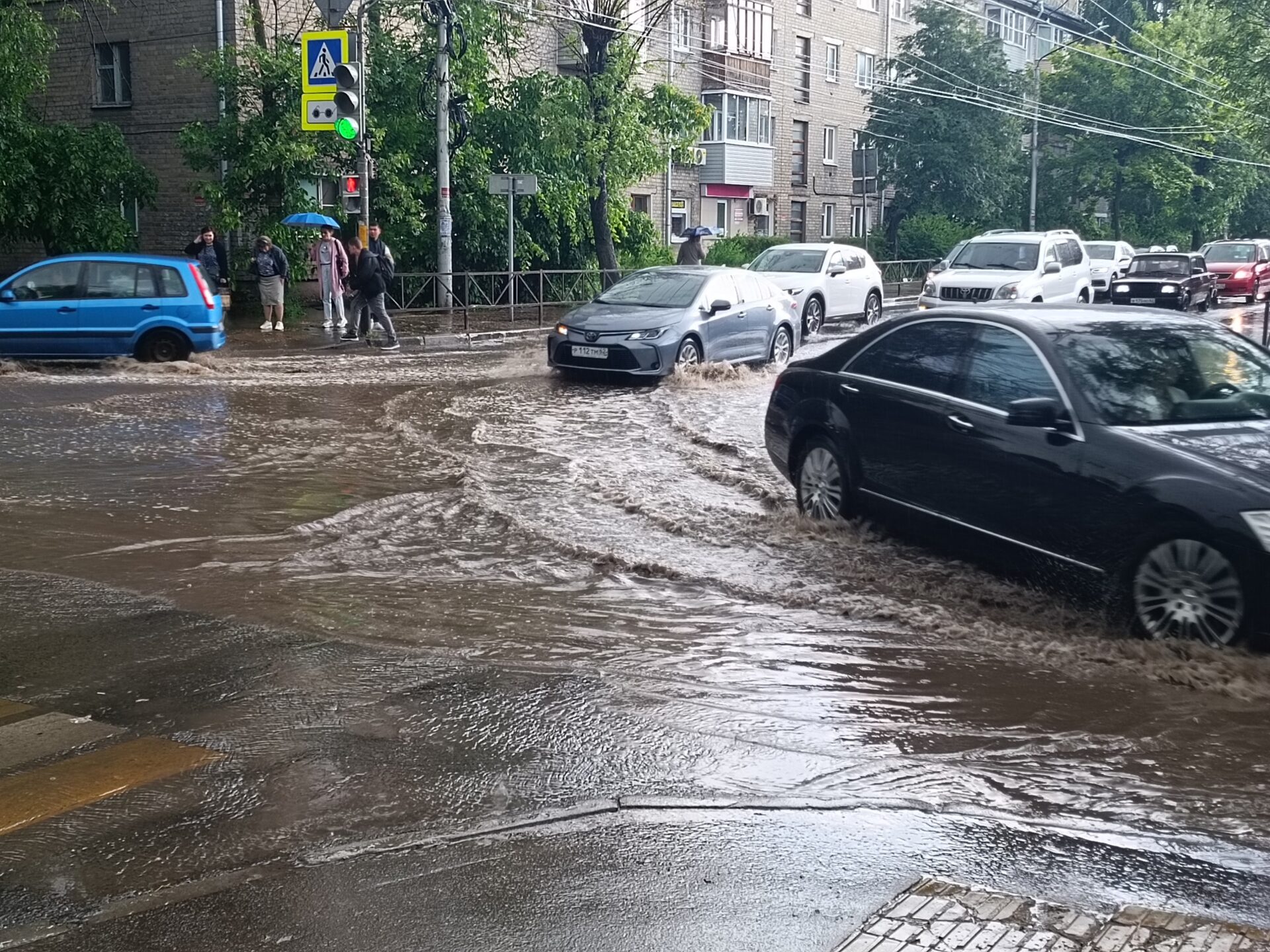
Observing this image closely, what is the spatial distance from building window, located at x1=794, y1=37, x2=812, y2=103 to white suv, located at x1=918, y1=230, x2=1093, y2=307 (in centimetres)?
2623

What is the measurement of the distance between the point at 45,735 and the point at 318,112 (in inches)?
660

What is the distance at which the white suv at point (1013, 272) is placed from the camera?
24750 mm

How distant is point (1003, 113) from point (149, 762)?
165 feet

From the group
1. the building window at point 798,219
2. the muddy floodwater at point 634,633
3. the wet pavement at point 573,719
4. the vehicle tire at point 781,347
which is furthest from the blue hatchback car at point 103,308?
the building window at point 798,219

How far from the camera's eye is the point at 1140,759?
17.3 ft

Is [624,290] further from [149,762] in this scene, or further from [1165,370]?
[149,762]

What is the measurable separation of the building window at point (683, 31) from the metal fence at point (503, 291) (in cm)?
1492

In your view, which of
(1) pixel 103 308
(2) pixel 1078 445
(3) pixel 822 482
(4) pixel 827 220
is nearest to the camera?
(2) pixel 1078 445

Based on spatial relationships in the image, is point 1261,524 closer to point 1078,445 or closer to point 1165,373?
point 1078,445

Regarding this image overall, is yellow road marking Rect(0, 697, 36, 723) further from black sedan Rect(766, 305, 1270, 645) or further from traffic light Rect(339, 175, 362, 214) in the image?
traffic light Rect(339, 175, 362, 214)

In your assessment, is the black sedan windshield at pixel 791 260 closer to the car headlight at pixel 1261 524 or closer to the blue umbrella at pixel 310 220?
the blue umbrella at pixel 310 220

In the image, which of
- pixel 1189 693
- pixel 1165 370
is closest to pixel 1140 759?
pixel 1189 693

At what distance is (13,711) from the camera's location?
5.63 metres

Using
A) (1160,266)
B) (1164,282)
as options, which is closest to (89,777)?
(1164,282)
